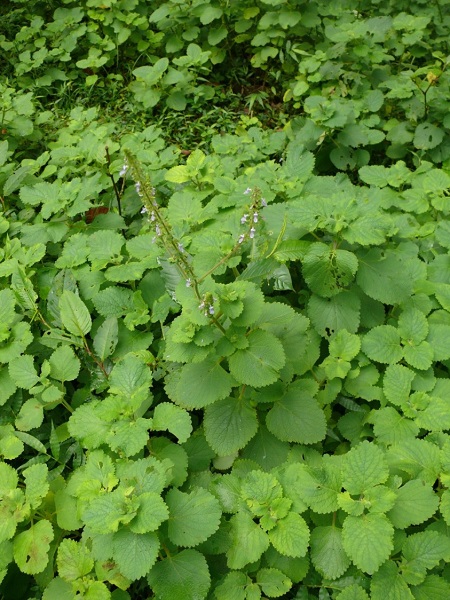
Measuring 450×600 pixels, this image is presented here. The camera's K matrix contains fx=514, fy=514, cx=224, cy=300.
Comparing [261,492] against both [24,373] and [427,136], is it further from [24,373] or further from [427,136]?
[427,136]

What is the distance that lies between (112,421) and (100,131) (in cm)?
208

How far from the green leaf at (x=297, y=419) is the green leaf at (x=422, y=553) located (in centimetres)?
44

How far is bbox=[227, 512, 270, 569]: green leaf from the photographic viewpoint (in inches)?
63.6

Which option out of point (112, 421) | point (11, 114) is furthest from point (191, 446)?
point (11, 114)

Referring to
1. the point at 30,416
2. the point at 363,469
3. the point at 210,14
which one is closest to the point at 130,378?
the point at 30,416

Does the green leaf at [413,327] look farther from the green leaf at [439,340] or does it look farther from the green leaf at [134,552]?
the green leaf at [134,552]

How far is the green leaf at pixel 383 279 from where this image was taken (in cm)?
211

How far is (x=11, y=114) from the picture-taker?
354 centimetres

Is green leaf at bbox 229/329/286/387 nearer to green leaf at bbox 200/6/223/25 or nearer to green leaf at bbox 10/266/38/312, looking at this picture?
green leaf at bbox 10/266/38/312

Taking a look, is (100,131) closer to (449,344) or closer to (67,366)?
(67,366)

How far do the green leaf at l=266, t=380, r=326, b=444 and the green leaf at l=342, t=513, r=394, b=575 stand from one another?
1.10 ft

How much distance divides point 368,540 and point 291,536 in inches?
9.1

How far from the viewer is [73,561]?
5.52ft

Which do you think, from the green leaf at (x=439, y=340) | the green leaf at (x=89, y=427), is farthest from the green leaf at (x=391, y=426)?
the green leaf at (x=89, y=427)
